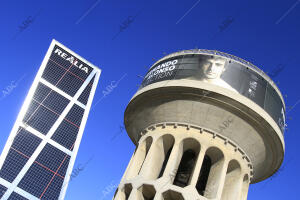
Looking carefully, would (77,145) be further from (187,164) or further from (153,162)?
(153,162)

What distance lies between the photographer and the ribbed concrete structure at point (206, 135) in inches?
773

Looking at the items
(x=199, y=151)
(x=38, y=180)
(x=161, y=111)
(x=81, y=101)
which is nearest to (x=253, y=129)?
(x=199, y=151)

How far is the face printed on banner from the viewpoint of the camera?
69.3ft

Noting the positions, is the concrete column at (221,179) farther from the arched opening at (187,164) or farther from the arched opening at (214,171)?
the arched opening at (187,164)

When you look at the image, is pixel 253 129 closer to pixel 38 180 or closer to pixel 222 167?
pixel 222 167

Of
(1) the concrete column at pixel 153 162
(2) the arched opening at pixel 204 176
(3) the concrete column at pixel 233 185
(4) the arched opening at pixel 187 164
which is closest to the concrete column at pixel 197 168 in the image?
(4) the arched opening at pixel 187 164

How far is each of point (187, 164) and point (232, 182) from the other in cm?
347

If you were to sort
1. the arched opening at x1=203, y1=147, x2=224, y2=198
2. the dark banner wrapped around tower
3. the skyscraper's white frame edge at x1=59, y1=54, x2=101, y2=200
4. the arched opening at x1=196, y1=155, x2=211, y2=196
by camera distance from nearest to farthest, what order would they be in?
the arched opening at x1=203, y1=147, x2=224, y2=198
the dark banner wrapped around tower
the arched opening at x1=196, y1=155, x2=211, y2=196
the skyscraper's white frame edge at x1=59, y1=54, x2=101, y2=200

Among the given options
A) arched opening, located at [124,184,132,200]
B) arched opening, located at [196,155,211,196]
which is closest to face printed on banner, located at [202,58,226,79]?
arched opening, located at [196,155,211,196]

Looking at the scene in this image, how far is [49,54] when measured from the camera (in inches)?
3093

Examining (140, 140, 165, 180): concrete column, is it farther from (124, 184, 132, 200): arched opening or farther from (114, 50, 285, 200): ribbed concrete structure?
(124, 184, 132, 200): arched opening

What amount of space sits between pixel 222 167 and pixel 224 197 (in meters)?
1.91

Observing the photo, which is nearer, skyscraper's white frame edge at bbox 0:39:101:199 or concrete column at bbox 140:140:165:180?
concrete column at bbox 140:140:165:180

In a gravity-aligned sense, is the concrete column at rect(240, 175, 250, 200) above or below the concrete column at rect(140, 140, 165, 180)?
above
